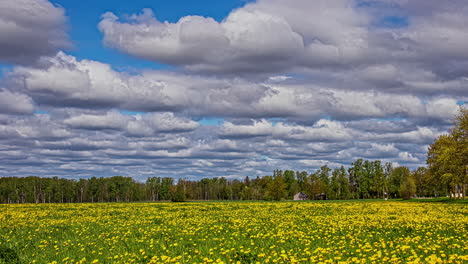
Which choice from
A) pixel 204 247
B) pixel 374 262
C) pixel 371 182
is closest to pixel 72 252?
pixel 204 247

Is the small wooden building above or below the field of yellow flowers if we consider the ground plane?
below

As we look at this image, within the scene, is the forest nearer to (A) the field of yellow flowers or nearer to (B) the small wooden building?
(B) the small wooden building

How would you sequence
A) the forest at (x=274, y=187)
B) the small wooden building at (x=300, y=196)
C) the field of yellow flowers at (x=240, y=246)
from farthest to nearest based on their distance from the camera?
1. the small wooden building at (x=300, y=196)
2. the forest at (x=274, y=187)
3. the field of yellow flowers at (x=240, y=246)

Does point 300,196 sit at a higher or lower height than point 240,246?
lower

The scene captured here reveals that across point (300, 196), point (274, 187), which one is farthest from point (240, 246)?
point (300, 196)

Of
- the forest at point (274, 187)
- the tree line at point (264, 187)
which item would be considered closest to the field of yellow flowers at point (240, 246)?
the forest at point (274, 187)

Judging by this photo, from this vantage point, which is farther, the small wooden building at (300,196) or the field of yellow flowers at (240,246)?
the small wooden building at (300,196)

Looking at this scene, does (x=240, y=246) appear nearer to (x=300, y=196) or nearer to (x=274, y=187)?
(x=274, y=187)

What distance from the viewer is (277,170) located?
172250 mm

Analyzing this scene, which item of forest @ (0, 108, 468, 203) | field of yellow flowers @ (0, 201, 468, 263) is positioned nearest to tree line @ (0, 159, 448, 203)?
forest @ (0, 108, 468, 203)

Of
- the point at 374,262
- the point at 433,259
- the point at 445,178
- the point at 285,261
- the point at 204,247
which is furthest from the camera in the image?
the point at 445,178

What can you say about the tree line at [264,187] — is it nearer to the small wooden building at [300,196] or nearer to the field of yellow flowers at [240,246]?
the small wooden building at [300,196]

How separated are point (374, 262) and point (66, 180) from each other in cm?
19457

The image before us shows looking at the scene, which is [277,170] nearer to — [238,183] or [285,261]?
[238,183]
